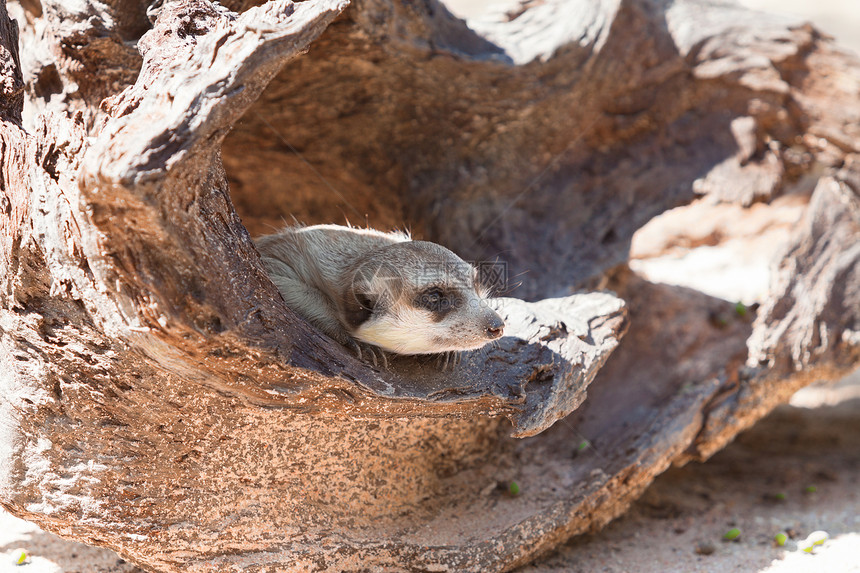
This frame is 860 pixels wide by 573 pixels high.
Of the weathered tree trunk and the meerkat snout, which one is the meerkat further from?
the weathered tree trunk

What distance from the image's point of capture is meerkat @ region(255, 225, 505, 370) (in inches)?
139

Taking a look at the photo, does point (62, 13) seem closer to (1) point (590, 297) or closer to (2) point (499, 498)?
(1) point (590, 297)

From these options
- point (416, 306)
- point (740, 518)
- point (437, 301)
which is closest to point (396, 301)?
point (416, 306)

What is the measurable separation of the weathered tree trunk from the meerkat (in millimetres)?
215

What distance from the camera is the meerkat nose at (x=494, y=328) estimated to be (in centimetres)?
346

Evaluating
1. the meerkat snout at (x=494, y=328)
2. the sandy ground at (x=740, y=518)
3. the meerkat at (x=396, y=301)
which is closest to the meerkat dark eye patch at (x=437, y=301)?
the meerkat at (x=396, y=301)

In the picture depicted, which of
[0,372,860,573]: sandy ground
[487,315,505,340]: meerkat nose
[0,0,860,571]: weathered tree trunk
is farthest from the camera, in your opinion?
[0,372,860,573]: sandy ground

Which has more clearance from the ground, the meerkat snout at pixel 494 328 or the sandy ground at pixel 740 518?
the meerkat snout at pixel 494 328

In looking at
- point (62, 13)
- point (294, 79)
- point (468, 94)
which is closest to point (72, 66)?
point (62, 13)

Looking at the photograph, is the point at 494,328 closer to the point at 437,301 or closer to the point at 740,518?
the point at 437,301

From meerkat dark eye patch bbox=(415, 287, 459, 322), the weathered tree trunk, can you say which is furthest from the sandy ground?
meerkat dark eye patch bbox=(415, 287, 459, 322)

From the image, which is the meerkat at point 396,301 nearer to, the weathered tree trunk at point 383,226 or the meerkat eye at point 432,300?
the meerkat eye at point 432,300

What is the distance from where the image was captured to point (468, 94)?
5.46 m

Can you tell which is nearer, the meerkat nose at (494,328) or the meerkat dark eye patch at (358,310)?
the meerkat nose at (494,328)
